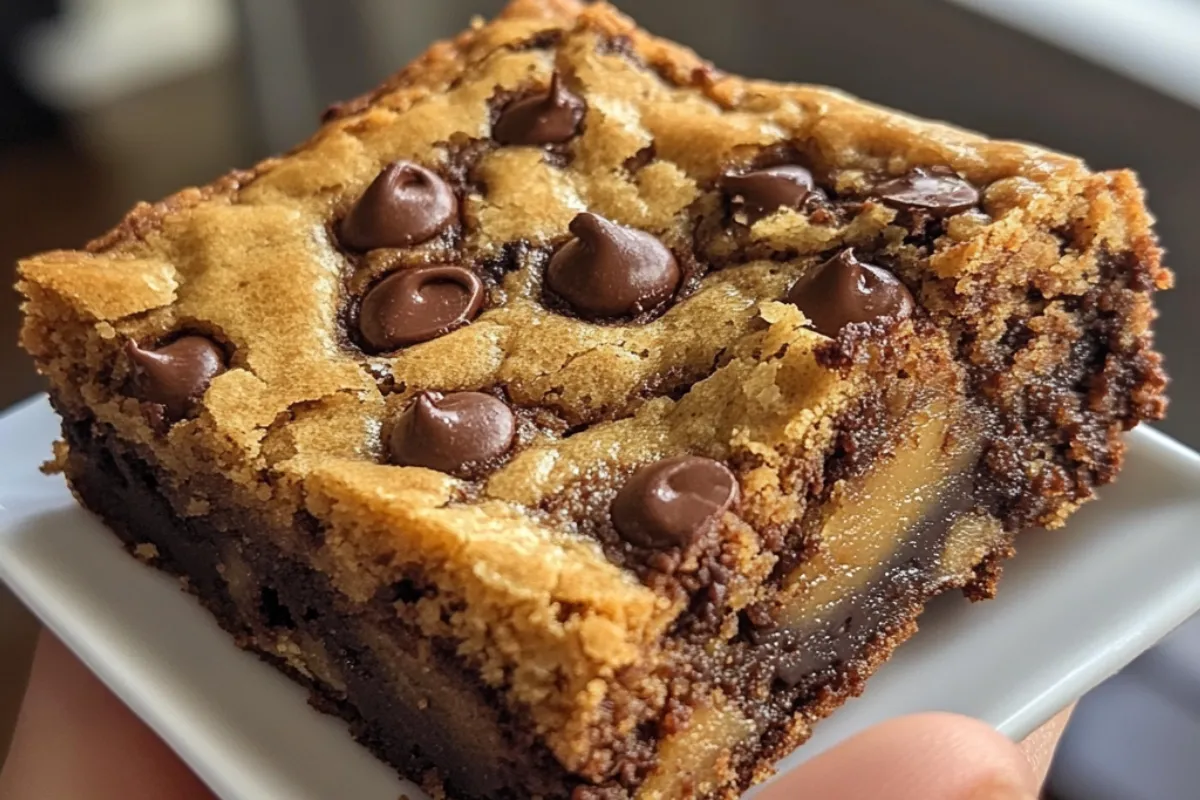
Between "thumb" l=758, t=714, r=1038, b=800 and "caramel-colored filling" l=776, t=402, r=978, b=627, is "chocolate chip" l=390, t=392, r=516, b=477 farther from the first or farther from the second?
"thumb" l=758, t=714, r=1038, b=800

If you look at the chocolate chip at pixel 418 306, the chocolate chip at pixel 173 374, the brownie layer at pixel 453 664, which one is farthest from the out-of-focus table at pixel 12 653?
the chocolate chip at pixel 418 306

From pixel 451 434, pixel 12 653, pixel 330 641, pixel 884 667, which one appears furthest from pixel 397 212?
pixel 12 653

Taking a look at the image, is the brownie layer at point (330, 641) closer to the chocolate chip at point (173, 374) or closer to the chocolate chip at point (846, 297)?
the chocolate chip at point (173, 374)

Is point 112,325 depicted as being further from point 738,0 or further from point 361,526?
point 738,0

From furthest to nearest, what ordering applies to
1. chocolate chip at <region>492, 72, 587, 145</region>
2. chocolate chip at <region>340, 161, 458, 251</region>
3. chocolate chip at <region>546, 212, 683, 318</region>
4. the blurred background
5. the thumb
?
the blurred background < chocolate chip at <region>492, 72, 587, 145</region> < chocolate chip at <region>340, 161, 458, 251</region> < chocolate chip at <region>546, 212, 683, 318</region> < the thumb

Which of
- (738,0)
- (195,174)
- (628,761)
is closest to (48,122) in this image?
(195,174)

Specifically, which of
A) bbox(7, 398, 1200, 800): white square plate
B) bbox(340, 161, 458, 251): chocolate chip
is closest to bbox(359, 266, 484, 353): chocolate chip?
bbox(340, 161, 458, 251): chocolate chip
